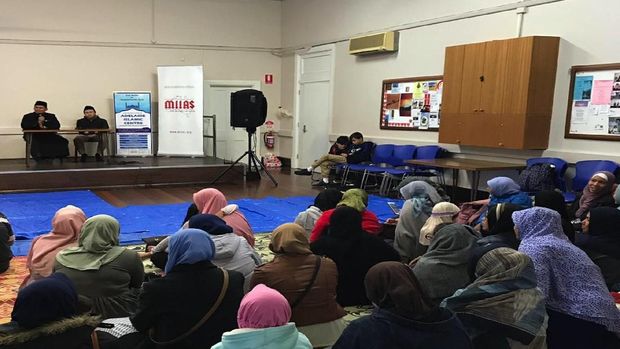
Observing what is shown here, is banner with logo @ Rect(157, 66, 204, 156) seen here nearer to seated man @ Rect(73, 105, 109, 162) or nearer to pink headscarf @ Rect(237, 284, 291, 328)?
seated man @ Rect(73, 105, 109, 162)

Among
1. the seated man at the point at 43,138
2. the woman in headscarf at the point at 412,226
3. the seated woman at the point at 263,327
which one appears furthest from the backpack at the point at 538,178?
the seated man at the point at 43,138

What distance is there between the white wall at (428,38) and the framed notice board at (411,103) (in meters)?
0.12

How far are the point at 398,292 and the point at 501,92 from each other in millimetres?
5758

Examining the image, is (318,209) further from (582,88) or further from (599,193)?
(582,88)

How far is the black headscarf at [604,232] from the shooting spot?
3.54 meters

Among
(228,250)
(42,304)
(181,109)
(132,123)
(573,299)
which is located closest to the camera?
(42,304)

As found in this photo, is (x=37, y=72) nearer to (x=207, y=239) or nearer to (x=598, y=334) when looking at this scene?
(x=207, y=239)

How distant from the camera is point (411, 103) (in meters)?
8.74

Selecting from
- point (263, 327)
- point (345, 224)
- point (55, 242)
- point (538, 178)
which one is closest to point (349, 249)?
point (345, 224)

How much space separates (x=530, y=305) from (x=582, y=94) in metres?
4.99

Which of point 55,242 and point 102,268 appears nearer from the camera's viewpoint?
point 102,268

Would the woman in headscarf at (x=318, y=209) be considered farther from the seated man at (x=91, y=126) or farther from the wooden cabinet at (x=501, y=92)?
the seated man at (x=91, y=126)

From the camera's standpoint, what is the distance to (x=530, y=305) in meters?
2.11

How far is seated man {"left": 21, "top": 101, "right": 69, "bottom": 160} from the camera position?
933 cm
